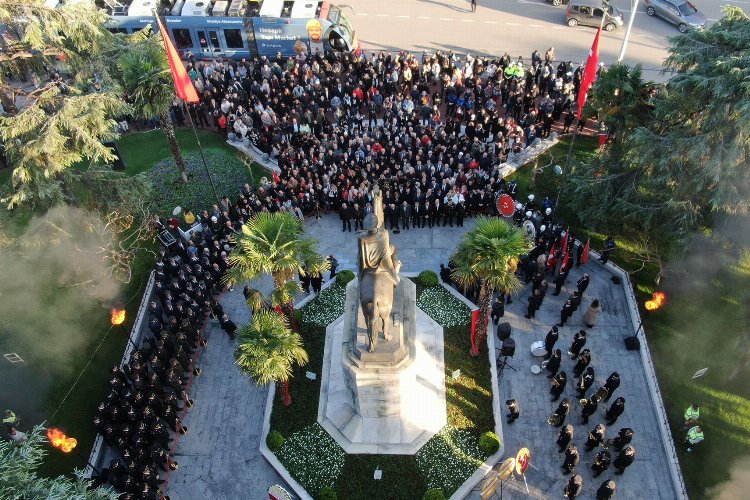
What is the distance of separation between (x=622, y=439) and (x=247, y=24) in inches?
1165

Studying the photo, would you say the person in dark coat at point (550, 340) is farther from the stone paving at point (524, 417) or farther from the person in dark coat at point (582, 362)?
the person in dark coat at point (582, 362)

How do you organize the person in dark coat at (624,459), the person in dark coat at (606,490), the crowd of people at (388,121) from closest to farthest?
the person in dark coat at (606,490) < the person in dark coat at (624,459) < the crowd of people at (388,121)

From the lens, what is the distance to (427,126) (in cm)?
2862

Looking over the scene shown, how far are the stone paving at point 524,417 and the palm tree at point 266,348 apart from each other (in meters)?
3.47

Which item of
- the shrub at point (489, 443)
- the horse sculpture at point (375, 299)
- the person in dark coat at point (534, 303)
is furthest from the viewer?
the person in dark coat at point (534, 303)

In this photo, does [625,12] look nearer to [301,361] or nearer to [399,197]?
[399,197]

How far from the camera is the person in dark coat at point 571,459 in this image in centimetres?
1691

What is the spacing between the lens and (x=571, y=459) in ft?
55.9

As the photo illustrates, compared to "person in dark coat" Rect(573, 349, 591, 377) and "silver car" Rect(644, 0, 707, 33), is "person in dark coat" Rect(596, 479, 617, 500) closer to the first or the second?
"person in dark coat" Rect(573, 349, 591, 377)

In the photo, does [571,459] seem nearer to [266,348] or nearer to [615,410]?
[615,410]

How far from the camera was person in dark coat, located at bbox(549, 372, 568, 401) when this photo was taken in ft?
60.9

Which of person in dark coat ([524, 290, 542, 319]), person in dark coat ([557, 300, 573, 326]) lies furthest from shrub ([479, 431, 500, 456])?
person in dark coat ([557, 300, 573, 326])

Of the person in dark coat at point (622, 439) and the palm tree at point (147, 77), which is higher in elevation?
the palm tree at point (147, 77)

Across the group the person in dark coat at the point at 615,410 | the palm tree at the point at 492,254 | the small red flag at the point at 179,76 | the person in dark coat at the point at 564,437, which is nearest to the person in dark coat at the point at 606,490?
the person in dark coat at the point at 564,437
